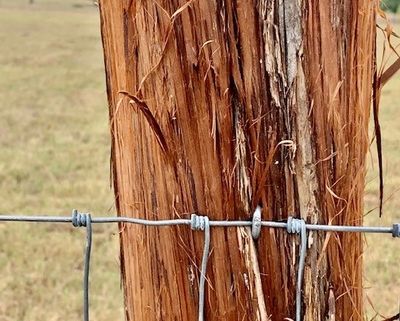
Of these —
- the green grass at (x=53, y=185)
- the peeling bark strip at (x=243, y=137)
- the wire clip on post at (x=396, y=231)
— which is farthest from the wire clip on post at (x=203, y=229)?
the green grass at (x=53, y=185)

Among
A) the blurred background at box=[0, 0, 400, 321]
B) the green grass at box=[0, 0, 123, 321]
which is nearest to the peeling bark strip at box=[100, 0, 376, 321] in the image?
the blurred background at box=[0, 0, 400, 321]

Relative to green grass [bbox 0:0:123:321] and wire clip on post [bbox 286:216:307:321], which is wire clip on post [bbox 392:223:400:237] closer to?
wire clip on post [bbox 286:216:307:321]

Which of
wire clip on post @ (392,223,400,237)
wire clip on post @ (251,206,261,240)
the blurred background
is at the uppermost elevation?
the blurred background

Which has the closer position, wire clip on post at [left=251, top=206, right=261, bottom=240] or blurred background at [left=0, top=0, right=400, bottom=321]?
wire clip on post at [left=251, top=206, right=261, bottom=240]

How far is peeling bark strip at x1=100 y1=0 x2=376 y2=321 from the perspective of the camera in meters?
1.02

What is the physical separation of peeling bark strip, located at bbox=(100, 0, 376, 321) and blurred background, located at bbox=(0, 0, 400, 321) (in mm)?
200

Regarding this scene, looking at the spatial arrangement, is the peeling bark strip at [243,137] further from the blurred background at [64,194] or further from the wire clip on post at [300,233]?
the blurred background at [64,194]

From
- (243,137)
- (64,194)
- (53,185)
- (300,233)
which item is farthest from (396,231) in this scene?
(53,185)

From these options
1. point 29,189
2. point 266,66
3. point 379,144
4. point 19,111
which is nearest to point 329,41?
point 266,66

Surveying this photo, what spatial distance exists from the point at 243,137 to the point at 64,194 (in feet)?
15.3

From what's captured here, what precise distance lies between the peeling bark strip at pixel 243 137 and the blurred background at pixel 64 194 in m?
0.20

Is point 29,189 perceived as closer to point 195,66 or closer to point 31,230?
point 31,230

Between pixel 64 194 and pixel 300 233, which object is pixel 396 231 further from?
pixel 64 194

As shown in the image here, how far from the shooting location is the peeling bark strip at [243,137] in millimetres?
1018
